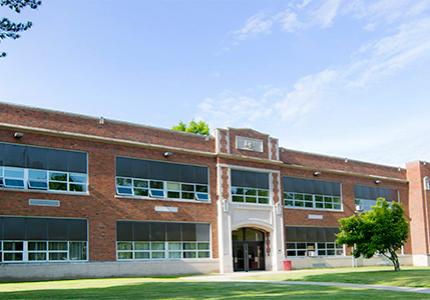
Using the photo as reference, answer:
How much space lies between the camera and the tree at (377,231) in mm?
29938

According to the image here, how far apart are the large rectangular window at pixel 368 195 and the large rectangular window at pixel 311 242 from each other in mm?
3894

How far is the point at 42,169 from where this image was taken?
29.0m

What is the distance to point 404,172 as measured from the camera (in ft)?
167

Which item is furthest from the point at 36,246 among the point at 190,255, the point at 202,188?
the point at 202,188

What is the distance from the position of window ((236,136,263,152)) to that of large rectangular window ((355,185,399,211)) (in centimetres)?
1141

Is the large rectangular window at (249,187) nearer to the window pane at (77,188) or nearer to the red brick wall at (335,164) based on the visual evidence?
the red brick wall at (335,164)

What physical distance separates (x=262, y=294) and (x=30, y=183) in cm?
1545

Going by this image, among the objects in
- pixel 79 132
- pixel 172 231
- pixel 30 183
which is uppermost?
pixel 79 132

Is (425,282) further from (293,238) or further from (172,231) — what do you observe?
(293,238)

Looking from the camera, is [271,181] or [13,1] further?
[271,181]

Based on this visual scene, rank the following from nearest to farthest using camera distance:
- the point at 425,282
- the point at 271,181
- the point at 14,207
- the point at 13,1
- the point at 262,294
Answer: the point at 13,1, the point at 262,294, the point at 425,282, the point at 14,207, the point at 271,181

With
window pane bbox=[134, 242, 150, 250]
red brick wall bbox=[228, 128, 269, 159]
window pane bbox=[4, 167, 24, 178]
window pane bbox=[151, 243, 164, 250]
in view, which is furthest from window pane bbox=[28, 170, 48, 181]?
red brick wall bbox=[228, 128, 269, 159]

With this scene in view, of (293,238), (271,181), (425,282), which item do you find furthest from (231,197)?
(425,282)

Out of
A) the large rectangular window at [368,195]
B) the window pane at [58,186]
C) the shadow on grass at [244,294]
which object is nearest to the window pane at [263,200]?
the large rectangular window at [368,195]
